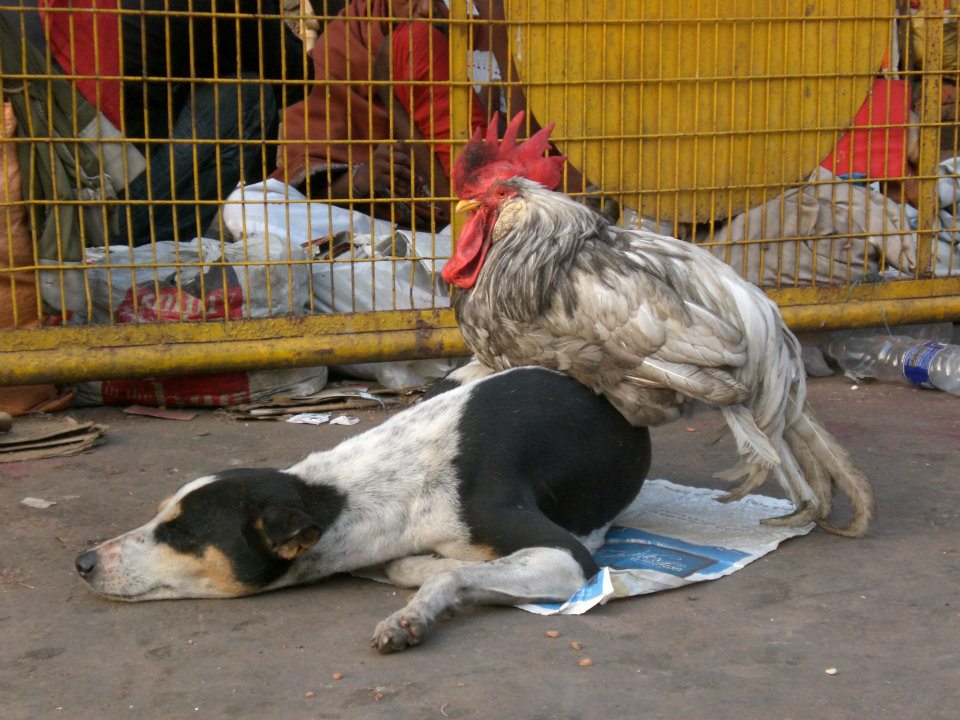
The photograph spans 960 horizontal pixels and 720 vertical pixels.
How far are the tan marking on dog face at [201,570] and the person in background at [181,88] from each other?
7.61ft

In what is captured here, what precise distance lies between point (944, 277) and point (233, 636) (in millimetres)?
4710

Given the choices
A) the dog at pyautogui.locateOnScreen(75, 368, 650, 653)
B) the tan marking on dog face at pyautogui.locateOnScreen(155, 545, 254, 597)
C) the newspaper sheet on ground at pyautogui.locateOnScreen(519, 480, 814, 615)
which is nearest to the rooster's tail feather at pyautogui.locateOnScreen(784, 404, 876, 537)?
the newspaper sheet on ground at pyautogui.locateOnScreen(519, 480, 814, 615)

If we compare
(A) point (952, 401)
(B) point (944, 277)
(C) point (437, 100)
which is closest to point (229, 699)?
(C) point (437, 100)

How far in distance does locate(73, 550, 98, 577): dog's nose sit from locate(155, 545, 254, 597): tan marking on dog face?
0.59ft

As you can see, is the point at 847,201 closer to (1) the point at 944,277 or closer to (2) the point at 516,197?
(1) the point at 944,277

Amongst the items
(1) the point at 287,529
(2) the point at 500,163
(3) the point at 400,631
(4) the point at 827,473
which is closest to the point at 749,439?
(4) the point at 827,473

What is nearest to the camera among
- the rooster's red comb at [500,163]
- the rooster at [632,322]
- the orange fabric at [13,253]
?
the rooster at [632,322]

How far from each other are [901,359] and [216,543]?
14.0 ft

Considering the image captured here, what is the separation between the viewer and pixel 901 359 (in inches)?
250

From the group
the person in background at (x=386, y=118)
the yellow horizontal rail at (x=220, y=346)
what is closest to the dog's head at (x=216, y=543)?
the yellow horizontal rail at (x=220, y=346)

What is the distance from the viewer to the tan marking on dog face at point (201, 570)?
3318mm

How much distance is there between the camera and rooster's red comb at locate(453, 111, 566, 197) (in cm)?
416

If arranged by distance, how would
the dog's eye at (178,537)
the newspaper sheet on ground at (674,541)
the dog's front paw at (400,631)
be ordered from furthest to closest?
the newspaper sheet on ground at (674,541)
the dog's eye at (178,537)
the dog's front paw at (400,631)

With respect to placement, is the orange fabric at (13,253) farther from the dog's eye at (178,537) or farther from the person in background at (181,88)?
the dog's eye at (178,537)
